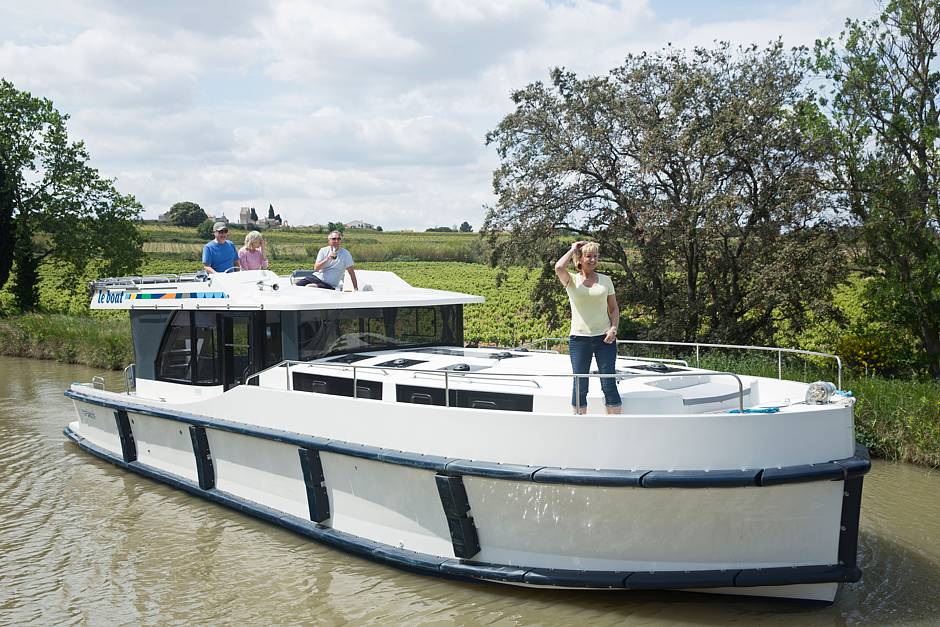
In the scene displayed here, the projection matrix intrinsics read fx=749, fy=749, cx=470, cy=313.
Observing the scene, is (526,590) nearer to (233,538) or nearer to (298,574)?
(298,574)

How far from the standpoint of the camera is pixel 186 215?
206ft

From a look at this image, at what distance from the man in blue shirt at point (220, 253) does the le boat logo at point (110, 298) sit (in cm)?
116

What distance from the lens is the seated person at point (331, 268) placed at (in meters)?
8.85

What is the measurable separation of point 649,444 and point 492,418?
1221 millimetres

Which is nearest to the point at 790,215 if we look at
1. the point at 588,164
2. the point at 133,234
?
the point at 588,164

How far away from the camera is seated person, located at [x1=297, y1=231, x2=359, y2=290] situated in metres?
8.85

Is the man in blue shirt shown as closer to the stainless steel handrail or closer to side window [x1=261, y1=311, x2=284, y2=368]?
the stainless steel handrail

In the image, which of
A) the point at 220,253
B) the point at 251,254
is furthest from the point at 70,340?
the point at 251,254

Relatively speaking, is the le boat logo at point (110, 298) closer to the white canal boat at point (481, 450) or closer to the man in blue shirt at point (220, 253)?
the white canal boat at point (481, 450)

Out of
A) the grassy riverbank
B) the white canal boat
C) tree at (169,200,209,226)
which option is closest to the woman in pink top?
the white canal boat

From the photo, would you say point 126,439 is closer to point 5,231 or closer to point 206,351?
point 206,351

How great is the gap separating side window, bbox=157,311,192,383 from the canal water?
4.66ft

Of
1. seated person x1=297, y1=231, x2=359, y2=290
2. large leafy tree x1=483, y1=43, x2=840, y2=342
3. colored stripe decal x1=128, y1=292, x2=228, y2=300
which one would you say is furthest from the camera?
large leafy tree x1=483, y1=43, x2=840, y2=342

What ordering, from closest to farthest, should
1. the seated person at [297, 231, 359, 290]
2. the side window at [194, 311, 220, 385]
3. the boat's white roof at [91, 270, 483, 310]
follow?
the boat's white roof at [91, 270, 483, 310], the side window at [194, 311, 220, 385], the seated person at [297, 231, 359, 290]
